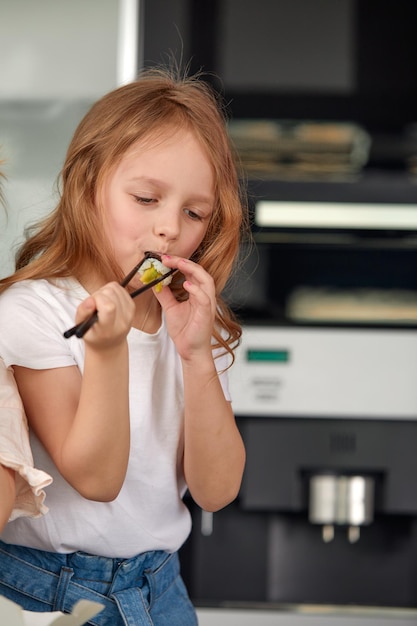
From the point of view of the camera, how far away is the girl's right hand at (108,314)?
83 cm

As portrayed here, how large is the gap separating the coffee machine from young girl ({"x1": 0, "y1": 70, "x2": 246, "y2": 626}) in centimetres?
99

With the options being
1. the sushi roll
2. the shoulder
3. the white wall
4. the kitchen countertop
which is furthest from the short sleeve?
the kitchen countertop

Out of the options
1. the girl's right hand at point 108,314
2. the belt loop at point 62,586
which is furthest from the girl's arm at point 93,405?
the belt loop at point 62,586

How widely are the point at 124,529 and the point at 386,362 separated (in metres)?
1.19

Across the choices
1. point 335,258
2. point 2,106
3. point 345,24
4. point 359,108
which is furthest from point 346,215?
point 2,106

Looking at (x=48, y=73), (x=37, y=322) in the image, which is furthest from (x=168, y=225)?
(x=48, y=73)

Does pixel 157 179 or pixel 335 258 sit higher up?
pixel 157 179

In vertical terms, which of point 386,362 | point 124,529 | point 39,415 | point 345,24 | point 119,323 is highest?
point 345,24

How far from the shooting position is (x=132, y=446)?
110 centimetres

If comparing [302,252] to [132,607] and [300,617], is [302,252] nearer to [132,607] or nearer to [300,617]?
[300,617]

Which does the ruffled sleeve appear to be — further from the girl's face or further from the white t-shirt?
the girl's face

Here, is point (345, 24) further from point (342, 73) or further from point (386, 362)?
point (386, 362)

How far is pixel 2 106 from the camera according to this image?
2238 millimetres

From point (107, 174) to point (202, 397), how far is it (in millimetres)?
262
